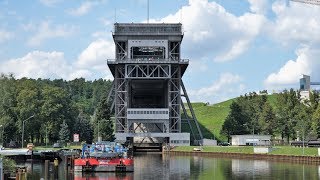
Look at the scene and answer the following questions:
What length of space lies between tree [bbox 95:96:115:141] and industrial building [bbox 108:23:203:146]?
13.5 ft

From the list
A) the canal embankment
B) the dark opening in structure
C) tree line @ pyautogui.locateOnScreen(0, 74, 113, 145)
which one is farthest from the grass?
the dark opening in structure

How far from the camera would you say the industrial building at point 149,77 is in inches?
5955

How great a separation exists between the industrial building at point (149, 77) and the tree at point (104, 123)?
412cm

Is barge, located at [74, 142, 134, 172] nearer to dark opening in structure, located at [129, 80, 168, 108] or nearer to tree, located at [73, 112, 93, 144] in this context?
dark opening in structure, located at [129, 80, 168, 108]

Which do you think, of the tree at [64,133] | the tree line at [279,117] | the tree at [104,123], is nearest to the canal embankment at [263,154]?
the tree line at [279,117]

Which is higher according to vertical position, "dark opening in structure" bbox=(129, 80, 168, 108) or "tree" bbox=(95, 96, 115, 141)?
"dark opening in structure" bbox=(129, 80, 168, 108)

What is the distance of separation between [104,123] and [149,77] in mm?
18873

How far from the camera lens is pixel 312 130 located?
124938 millimetres

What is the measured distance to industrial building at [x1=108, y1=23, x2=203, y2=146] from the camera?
15125 centimetres

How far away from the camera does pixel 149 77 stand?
152m

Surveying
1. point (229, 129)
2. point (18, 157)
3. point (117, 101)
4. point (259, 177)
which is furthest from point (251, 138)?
point (259, 177)

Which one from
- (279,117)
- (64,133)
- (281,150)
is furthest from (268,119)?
(64,133)

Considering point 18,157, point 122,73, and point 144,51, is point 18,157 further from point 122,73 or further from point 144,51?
point 144,51

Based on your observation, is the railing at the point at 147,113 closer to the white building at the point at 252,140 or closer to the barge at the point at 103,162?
the white building at the point at 252,140
